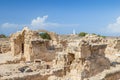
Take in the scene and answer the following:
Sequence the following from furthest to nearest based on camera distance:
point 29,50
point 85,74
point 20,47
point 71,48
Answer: point 20,47, point 29,50, point 71,48, point 85,74

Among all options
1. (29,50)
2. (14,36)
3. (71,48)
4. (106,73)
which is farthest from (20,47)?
(106,73)

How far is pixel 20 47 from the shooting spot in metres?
21.7

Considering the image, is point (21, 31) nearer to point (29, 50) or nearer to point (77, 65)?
point (29, 50)

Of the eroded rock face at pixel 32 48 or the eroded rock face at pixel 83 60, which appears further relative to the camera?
the eroded rock face at pixel 32 48

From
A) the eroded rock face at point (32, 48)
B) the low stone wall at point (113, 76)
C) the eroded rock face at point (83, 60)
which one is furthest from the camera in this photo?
the eroded rock face at point (32, 48)

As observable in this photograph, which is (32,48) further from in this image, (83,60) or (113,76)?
(113,76)

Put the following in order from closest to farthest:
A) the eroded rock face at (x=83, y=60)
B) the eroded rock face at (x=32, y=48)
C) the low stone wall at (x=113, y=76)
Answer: the low stone wall at (x=113, y=76) < the eroded rock face at (x=83, y=60) < the eroded rock face at (x=32, y=48)

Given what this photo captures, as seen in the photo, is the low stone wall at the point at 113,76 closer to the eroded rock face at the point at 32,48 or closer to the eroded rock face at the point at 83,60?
the eroded rock face at the point at 83,60

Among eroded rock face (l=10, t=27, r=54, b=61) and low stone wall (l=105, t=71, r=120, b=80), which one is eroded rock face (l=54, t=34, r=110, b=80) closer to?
low stone wall (l=105, t=71, r=120, b=80)

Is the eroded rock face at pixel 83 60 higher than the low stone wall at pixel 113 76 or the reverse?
higher

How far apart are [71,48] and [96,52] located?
1368mm

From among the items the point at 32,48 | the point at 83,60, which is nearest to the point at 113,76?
the point at 83,60

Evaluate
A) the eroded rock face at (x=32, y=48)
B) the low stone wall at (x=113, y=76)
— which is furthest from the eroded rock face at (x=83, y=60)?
the eroded rock face at (x=32, y=48)

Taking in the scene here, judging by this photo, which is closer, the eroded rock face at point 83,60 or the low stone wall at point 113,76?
the low stone wall at point 113,76
